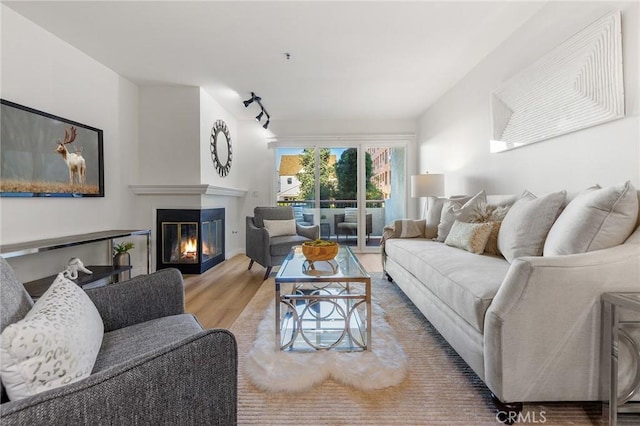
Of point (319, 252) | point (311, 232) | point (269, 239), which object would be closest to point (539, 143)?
point (319, 252)

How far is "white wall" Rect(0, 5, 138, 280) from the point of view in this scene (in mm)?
2271

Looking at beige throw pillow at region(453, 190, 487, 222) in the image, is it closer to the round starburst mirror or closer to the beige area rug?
the beige area rug

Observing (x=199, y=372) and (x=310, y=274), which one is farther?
(x=310, y=274)

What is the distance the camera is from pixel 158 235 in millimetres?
3836

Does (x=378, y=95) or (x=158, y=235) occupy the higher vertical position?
(x=378, y=95)

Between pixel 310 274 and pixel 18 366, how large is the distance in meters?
1.38

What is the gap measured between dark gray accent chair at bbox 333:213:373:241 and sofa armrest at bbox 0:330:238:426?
15.2 ft

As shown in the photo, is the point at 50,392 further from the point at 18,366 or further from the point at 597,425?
the point at 597,425

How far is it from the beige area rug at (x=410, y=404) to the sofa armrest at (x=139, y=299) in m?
0.55

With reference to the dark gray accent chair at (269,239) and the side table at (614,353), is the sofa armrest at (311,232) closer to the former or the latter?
the dark gray accent chair at (269,239)

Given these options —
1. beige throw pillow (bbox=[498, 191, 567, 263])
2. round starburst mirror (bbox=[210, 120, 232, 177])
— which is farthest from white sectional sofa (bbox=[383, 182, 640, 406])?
round starburst mirror (bbox=[210, 120, 232, 177])

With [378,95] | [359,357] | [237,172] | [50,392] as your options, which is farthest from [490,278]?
[237,172]

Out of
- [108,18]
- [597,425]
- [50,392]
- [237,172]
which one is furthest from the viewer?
[237,172]

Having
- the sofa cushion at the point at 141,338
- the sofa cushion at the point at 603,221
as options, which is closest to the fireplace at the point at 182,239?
the sofa cushion at the point at 141,338
